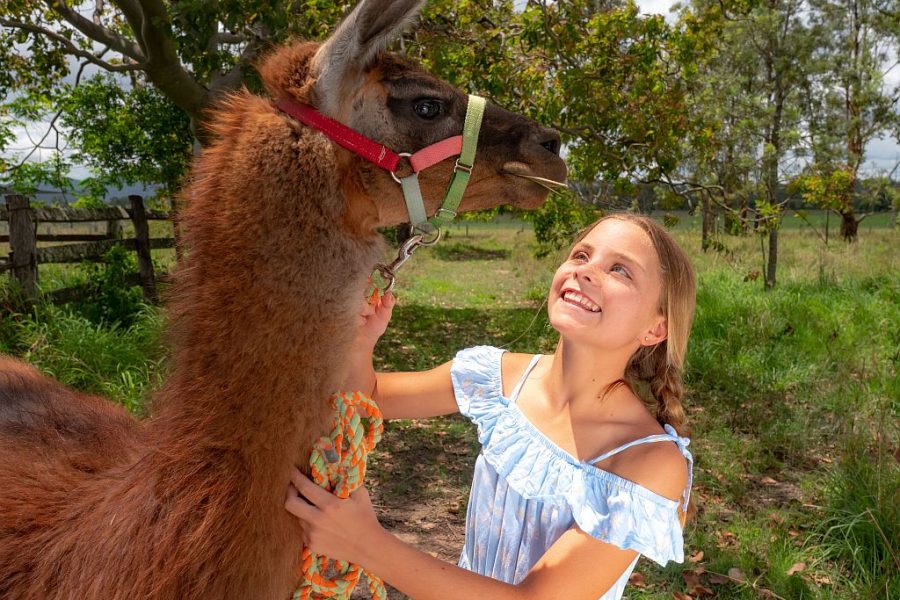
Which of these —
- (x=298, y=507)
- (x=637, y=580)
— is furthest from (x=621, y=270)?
(x=637, y=580)

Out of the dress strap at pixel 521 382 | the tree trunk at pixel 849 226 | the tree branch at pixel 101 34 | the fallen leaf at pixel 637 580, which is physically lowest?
the fallen leaf at pixel 637 580

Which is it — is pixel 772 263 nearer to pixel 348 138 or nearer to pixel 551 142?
pixel 551 142

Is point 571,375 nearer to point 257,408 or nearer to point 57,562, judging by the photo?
point 257,408

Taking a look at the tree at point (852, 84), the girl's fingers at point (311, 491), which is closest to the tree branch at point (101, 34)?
the girl's fingers at point (311, 491)

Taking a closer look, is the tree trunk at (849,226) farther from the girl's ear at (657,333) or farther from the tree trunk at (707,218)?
the girl's ear at (657,333)

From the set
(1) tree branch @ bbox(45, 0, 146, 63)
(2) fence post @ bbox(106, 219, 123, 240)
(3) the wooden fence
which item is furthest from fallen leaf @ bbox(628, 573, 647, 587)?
(2) fence post @ bbox(106, 219, 123, 240)

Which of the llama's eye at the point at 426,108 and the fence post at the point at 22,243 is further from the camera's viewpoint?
the fence post at the point at 22,243

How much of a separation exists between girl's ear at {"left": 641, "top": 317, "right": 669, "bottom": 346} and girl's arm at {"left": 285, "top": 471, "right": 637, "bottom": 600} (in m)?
0.53

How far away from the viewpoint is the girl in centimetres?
134

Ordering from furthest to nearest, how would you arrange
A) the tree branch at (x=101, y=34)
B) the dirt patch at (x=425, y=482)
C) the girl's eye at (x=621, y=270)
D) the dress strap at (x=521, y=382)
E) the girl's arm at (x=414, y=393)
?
the tree branch at (x=101, y=34) → the dirt patch at (x=425, y=482) → the girl's arm at (x=414, y=393) → the dress strap at (x=521, y=382) → the girl's eye at (x=621, y=270)

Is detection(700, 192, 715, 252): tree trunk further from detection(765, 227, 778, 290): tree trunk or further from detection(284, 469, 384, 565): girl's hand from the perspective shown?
detection(284, 469, 384, 565): girl's hand

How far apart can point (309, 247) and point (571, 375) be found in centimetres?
76

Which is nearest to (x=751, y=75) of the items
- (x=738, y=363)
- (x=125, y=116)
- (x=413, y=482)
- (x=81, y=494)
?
(x=738, y=363)

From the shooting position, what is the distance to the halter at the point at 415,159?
1481mm
